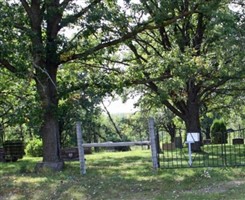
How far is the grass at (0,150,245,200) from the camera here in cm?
790

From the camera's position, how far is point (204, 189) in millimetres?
8148

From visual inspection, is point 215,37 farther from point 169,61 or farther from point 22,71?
point 22,71

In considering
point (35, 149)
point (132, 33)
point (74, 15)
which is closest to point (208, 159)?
point (132, 33)

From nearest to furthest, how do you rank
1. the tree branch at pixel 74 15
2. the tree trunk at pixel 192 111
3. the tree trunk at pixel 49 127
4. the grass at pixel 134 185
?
the grass at pixel 134 185 → the tree branch at pixel 74 15 → the tree trunk at pixel 49 127 → the tree trunk at pixel 192 111

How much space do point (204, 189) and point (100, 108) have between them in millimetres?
25948

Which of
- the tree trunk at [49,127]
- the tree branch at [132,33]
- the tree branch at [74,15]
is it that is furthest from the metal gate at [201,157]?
the tree branch at [74,15]

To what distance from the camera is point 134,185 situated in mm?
8859

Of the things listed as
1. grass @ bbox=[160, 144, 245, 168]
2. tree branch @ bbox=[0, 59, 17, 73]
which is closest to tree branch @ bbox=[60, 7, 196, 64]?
tree branch @ bbox=[0, 59, 17, 73]

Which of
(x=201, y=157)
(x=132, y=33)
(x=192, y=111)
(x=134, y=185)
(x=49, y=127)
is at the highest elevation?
(x=132, y=33)

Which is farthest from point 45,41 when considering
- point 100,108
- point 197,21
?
point 100,108

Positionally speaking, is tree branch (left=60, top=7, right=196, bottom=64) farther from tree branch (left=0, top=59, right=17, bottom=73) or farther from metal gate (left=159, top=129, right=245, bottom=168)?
metal gate (left=159, top=129, right=245, bottom=168)

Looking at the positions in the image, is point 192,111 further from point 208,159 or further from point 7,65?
point 7,65

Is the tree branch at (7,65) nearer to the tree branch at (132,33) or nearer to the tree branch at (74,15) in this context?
the tree branch at (132,33)

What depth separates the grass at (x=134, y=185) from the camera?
7902mm
